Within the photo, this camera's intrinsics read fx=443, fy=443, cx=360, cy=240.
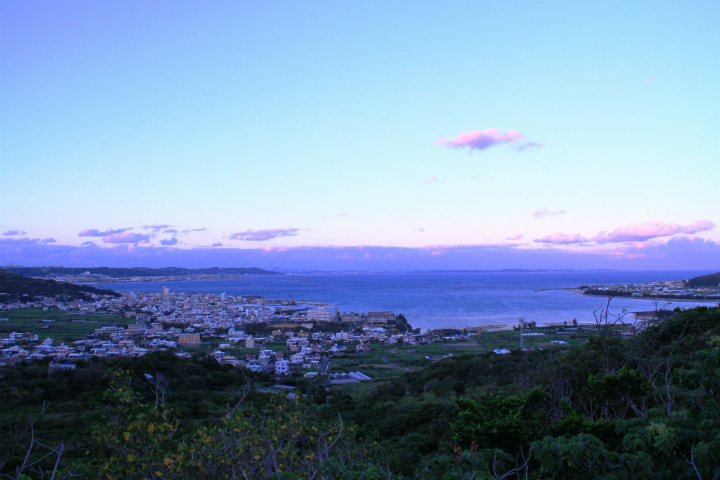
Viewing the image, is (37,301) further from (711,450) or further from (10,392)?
(711,450)

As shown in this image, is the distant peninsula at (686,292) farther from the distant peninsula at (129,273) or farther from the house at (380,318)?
the distant peninsula at (129,273)

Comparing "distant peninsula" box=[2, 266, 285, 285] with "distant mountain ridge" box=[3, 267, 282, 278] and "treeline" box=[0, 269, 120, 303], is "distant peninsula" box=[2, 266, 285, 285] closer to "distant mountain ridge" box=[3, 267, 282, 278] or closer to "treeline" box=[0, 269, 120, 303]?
"distant mountain ridge" box=[3, 267, 282, 278]

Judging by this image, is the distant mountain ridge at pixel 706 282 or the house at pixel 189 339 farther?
the distant mountain ridge at pixel 706 282

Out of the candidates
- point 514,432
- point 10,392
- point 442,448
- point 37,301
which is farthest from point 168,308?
point 514,432

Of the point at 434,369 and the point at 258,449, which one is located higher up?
the point at 258,449

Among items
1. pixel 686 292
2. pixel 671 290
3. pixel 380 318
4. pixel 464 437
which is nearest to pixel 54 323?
pixel 380 318

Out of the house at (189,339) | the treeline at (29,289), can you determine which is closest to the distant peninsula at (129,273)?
the treeline at (29,289)

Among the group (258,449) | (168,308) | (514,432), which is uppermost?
(258,449)
